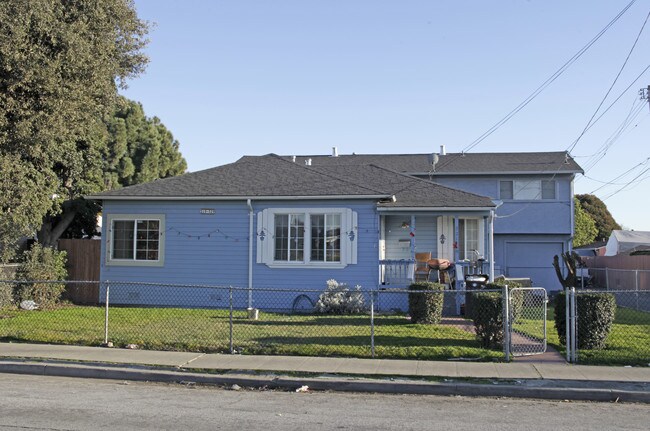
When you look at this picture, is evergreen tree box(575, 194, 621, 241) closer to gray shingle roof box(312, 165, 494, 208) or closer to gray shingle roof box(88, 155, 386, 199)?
gray shingle roof box(312, 165, 494, 208)

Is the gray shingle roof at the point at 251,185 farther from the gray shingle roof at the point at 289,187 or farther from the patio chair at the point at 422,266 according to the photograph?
the patio chair at the point at 422,266

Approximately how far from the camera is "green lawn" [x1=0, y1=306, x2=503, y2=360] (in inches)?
440

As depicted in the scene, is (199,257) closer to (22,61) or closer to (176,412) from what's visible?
(22,61)

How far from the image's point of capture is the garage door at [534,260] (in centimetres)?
2847

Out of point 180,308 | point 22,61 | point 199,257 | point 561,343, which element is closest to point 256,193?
point 199,257

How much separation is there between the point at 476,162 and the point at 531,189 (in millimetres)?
2836

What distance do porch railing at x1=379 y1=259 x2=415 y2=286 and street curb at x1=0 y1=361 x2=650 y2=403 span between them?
819 centimetres

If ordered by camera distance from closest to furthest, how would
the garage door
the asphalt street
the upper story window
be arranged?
1. the asphalt street
2. the upper story window
3. the garage door

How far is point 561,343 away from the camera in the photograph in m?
11.6

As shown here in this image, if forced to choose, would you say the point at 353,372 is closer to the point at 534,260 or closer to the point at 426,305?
the point at 426,305

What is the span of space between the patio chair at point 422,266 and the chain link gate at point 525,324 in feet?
9.40

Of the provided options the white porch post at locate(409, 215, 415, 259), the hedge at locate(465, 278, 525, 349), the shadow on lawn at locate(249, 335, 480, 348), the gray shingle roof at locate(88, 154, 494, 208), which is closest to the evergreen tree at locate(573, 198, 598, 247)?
the gray shingle roof at locate(88, 154, 494, 208)

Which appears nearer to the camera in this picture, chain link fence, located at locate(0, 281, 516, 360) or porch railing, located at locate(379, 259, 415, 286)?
chain link fence, located at locate(0, 281, 516, 360)

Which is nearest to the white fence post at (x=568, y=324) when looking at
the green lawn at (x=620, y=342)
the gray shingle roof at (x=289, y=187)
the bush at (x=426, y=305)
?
the green lawn at (x=620, y=342)
